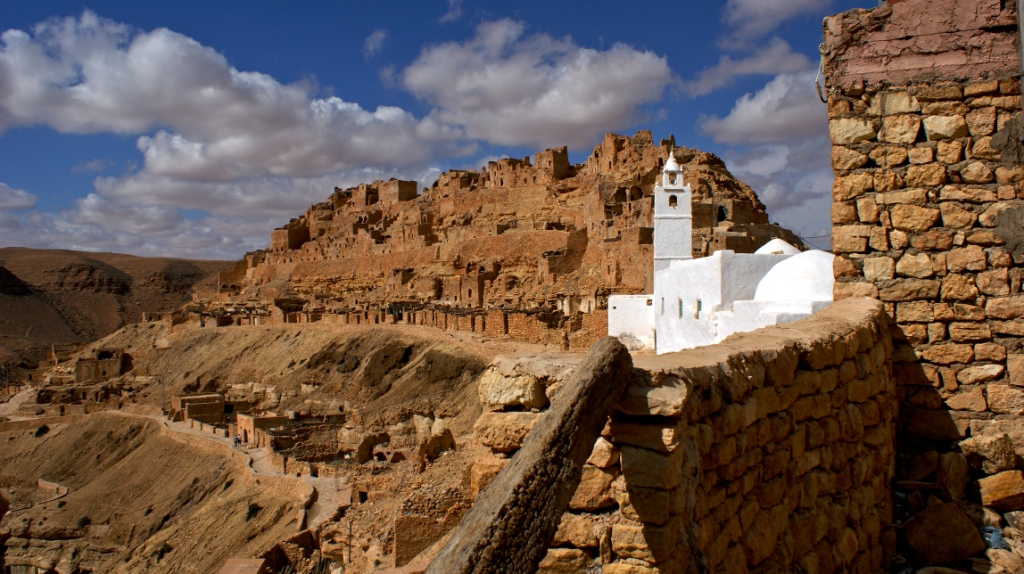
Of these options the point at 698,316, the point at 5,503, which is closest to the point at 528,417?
the point at 5,503

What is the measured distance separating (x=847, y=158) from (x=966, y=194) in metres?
0.70

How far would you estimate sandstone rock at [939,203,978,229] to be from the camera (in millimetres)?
4219

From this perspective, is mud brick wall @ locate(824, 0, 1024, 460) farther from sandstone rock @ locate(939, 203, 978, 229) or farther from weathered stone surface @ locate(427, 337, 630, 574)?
weathered stone surface @ locate(427, 337, 630, 574)

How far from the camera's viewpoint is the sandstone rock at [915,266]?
4.27 m

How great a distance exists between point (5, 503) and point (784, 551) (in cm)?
276

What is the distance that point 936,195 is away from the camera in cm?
430

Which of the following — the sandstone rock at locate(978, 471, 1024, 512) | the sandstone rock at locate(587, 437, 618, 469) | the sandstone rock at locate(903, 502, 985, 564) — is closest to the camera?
the sandstone rock at locate(587, 437, 618, 469)

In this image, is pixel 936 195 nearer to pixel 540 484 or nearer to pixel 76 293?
pixel 540 484

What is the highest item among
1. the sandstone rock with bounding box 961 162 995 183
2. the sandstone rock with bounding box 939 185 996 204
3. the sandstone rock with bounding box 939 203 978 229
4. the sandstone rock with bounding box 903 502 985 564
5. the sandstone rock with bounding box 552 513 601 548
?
the sandstone rock with bounding box 961 162 995 183

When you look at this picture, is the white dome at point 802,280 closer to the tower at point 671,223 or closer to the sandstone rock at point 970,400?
the sandstone rock at point 970,400

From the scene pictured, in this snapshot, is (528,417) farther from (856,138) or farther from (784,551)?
(856,138)

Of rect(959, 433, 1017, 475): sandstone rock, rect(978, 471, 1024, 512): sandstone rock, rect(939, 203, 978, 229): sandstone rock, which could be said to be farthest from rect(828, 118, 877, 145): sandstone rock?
rect(978, 471, 1024, 512): sandstone rock

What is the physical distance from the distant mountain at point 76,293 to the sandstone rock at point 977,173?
2579 inches

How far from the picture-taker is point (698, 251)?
74.9ft
